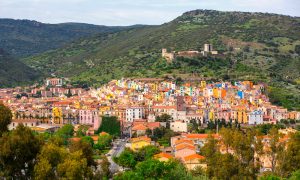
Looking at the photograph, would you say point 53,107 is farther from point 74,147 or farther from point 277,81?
point 74,147

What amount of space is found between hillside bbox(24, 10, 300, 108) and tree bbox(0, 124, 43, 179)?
4557cm

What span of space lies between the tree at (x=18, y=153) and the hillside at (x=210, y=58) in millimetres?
45569

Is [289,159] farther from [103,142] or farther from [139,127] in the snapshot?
[139,127]

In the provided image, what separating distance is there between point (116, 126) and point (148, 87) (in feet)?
60.3

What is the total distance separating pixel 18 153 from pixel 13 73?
82.7 metres

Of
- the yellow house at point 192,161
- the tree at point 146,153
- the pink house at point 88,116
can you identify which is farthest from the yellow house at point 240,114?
the yellow house at point 192,161

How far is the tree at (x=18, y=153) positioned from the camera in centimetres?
1805

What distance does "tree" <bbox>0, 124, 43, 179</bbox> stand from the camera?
59.2ft

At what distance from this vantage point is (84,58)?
114 meters

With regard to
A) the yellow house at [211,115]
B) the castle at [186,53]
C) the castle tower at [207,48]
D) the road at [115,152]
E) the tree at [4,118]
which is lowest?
the road at [115,152]

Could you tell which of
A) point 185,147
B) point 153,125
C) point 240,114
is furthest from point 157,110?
point 185,147

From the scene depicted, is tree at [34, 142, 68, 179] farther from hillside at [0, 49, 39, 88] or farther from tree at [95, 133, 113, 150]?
hillside at [0, 49, 39, 88]

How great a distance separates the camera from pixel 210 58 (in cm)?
8012

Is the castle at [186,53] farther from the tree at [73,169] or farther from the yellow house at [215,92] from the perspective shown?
the tree at [73,169]
